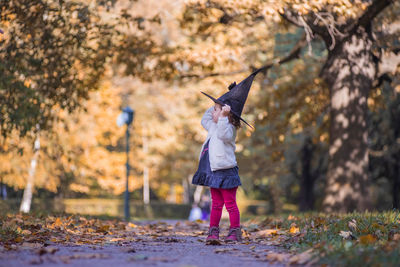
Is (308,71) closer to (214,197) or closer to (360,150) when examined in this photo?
(360,150)

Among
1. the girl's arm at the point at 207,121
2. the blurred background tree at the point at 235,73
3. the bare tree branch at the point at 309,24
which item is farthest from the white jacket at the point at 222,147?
the bare tree branch at the point at 309,24

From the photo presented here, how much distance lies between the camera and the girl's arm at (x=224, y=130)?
5.98 meters

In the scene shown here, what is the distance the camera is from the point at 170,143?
30344 millimetres

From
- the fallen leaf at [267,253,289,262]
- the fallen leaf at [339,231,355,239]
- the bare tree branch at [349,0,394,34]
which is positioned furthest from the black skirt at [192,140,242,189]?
the bare tree branch at [349,0,394,34]

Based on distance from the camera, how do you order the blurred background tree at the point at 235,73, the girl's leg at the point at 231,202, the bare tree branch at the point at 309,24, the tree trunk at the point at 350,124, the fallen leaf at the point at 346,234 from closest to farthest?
the fallen leaf at the point at 346,234, the girl's leg at the point at 231,202, the blurred background tree at the point at 235,73, the bare tree branch at the point at 309,24, the tree trunk at the point at 350,124

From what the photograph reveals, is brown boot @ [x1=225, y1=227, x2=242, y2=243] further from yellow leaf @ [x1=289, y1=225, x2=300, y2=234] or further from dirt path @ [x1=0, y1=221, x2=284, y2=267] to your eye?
yellow leaf @ [x1=289, y1=225, x2=300, y2=234]

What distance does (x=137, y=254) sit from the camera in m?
4.74

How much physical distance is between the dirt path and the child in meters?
0.36

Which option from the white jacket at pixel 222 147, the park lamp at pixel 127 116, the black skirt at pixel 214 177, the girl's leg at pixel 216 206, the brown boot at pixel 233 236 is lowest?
the brown boot at pixel 233 236

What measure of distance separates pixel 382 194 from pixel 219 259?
77.7ft

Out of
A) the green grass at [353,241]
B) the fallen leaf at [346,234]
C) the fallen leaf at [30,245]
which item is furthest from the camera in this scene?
the fallen leaf at [346,234]

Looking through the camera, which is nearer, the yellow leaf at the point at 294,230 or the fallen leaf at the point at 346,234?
the fallen leaf at the point at 346,234

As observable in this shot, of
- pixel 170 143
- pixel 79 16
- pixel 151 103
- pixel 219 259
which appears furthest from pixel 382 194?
pixel 219 259

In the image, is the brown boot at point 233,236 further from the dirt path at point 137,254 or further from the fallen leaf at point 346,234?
the fallen leaf at point 346,234
